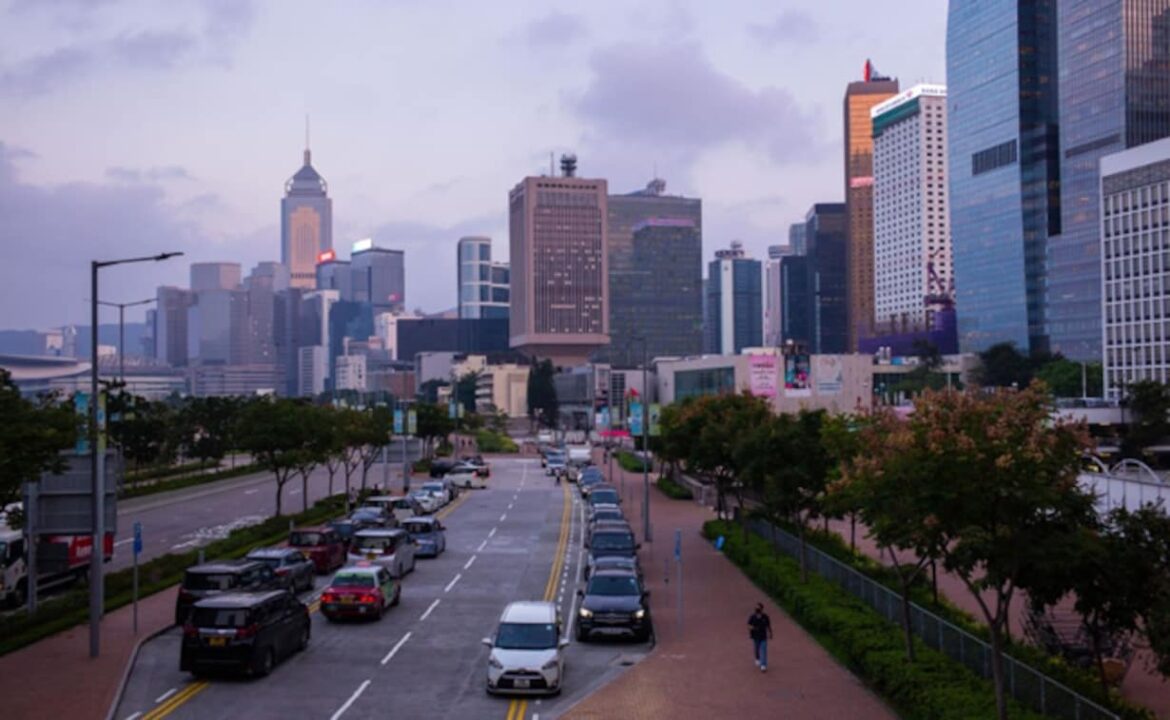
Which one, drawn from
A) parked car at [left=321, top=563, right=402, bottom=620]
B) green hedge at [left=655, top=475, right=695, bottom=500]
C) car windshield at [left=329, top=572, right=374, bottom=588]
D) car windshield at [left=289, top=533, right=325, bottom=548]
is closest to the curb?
parked car at [left=321, top=563, right=402, bottom=620]

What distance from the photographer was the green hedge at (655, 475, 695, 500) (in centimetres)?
7386

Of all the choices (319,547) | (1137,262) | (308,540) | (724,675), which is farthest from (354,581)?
(1137,262)

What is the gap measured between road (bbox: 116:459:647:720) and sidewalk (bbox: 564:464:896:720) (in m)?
0.91

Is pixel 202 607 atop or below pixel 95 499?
below

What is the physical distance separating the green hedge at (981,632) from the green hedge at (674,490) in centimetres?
3067

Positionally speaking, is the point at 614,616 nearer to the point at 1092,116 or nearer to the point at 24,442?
the point at 24,442

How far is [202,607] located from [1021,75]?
186058mm

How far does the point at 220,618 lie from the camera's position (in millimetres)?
23266

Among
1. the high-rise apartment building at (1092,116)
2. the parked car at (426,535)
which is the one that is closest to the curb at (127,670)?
the parked car at (426,535)

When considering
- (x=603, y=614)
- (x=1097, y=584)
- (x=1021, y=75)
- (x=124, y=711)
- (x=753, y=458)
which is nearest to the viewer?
(x=1097, y=584)

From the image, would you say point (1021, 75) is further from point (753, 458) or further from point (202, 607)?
point (202, 607)

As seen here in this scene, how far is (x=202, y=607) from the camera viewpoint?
2328 cm

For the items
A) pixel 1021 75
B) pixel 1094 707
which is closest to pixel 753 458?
pixel 1094 707

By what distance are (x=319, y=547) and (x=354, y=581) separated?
364 inches
